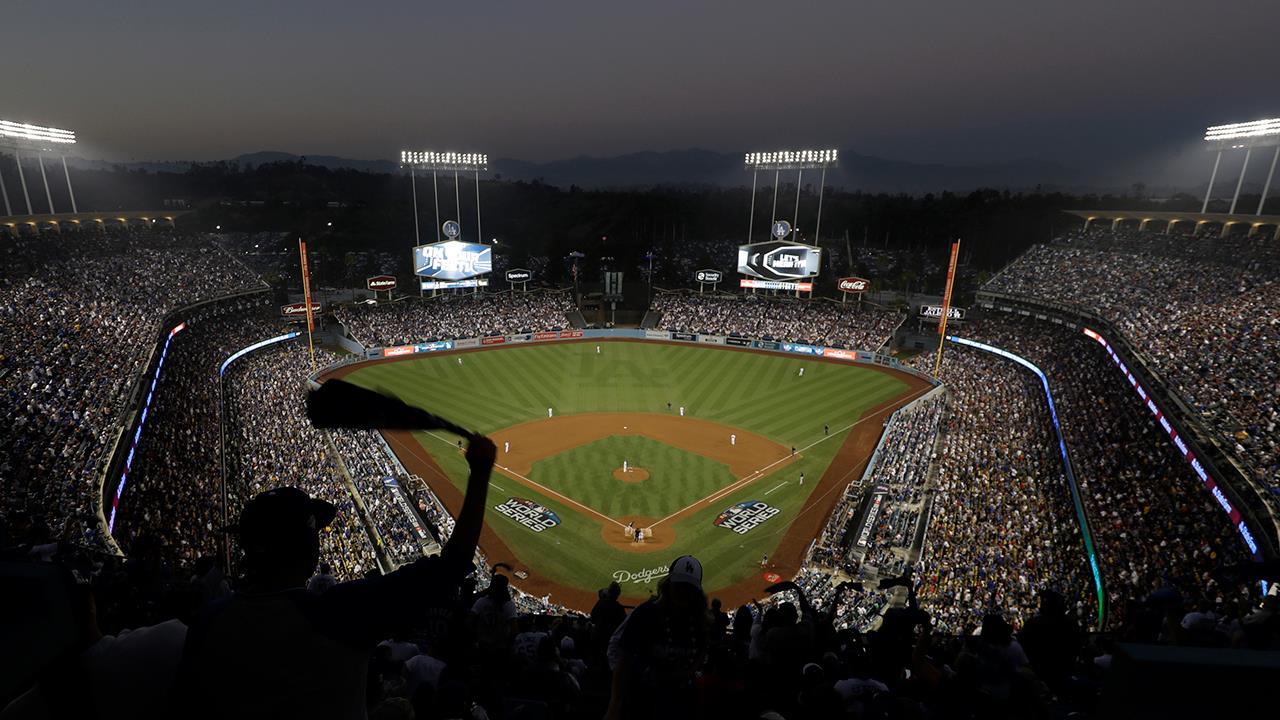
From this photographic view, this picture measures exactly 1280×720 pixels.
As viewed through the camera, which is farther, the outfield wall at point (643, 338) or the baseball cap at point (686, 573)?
the outfield wall at point (643, 338)

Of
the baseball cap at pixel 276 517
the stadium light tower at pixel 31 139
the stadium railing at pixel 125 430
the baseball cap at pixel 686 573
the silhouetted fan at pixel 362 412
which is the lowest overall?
the stadium railing at pixel 125 430

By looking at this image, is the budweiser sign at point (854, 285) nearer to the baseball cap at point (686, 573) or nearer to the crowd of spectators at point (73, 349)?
the crowd of spectators at point (73, 349)

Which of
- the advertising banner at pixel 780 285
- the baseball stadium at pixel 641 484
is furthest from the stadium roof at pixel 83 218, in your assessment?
the advertising banner at pixel 780 285

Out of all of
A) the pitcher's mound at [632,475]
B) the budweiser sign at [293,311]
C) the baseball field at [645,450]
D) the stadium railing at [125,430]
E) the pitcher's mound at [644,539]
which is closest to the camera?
the stadium railing at [125,430]

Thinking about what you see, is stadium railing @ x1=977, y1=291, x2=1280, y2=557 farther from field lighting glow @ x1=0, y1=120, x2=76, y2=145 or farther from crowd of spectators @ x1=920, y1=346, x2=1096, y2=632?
field lighting glow @ x1=0, y1=120, x2=76, y2=145

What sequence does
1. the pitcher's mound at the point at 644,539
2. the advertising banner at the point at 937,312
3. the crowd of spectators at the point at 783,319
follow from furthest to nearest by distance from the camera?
the crowd of spectators at the point at 783,319
the advertising banner at the point at 937,312
the pitcher's mound at the point at 644,539

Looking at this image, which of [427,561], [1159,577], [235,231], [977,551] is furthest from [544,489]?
[235,231]

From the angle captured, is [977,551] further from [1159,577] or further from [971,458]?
[971,458]
